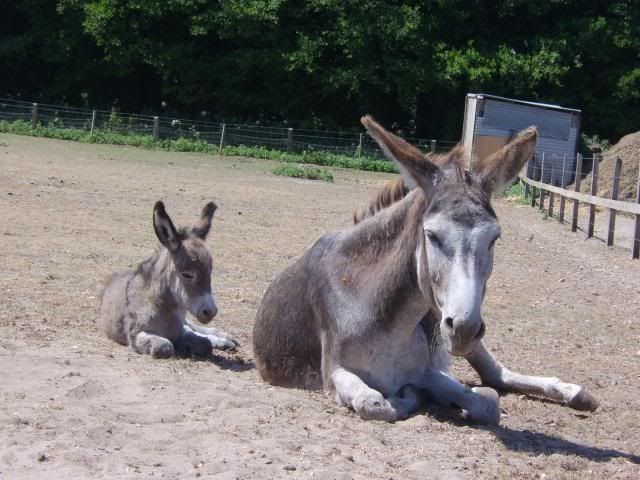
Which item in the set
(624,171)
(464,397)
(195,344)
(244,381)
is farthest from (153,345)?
(624,171)

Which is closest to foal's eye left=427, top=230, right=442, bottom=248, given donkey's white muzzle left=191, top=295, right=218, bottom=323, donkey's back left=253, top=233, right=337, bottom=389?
donkey's back left=253, top=233, right=337, bottom=389

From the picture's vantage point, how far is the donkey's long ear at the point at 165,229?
322 inches

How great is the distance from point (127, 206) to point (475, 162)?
12726 millimetres

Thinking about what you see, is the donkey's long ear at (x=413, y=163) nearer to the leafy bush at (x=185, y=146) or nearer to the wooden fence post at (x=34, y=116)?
the leafy bush at (x=185, y=146)

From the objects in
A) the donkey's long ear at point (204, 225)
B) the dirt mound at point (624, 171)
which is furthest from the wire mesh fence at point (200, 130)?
the donkey's long ear at point (204, 225)

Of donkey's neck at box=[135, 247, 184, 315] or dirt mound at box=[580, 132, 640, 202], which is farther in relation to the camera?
dirt mound at box=[580, 132, 640, 202]

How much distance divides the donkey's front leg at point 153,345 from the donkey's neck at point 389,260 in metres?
2.15

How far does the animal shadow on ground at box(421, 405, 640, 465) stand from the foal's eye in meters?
1.31

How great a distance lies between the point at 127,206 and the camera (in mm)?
17750

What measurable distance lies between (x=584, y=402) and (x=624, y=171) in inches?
858

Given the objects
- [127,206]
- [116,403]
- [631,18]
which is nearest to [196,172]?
[127,206]

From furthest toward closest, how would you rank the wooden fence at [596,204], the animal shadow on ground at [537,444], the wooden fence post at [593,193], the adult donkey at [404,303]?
the wooden fence post at [593,193] < the wooden fence at [596,204] < the animal shadow on ground at [537,444] < the adult donkey at [404,303]

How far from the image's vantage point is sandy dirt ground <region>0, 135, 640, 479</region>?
4836 mm

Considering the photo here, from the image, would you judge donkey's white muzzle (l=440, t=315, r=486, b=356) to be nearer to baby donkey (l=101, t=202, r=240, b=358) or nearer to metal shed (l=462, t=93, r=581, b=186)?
baby donkey (l=101, t=202, r=240, b=358)
